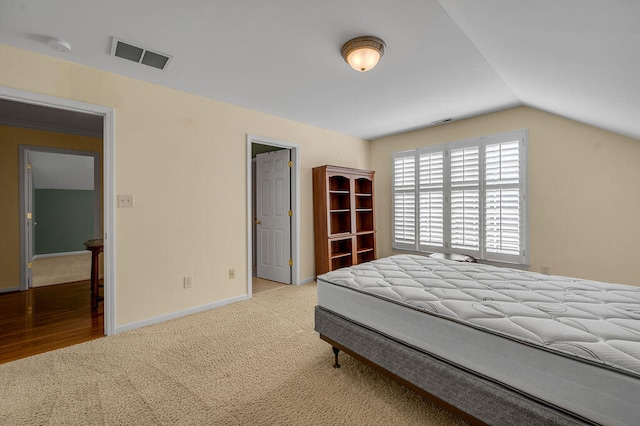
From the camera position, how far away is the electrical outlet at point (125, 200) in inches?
107

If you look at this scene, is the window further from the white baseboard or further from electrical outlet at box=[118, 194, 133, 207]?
electrical outlet at box=[118, 194, 133, 207]

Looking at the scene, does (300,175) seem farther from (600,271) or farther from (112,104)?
(600,271)

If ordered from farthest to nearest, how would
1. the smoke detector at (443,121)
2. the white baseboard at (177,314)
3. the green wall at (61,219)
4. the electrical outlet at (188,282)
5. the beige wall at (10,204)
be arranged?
1. the green wall at (61,219)
2. the smoke detector at (443,121)
3. the beige wall at (10,204)
4. the electrical outlet at (188,282)
5. the white baseboard at (177,314)

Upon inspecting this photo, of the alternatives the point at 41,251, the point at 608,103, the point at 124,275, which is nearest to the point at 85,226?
the point at 41,251

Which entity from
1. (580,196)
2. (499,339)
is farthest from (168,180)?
(580,196)

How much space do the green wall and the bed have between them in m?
7.94

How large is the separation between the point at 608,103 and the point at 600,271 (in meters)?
1.97

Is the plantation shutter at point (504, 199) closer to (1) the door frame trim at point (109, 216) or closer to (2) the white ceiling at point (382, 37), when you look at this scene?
(2) the white ceiling at point (382, 37)

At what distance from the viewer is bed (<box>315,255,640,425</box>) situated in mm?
1046

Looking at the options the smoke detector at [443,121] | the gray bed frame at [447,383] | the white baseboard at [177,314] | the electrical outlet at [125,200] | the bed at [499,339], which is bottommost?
the white baseboard at [177,314]

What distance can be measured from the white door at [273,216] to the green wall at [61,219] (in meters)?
5.56

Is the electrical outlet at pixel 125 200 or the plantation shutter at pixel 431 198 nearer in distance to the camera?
the electrical outlet at pixel 125 200

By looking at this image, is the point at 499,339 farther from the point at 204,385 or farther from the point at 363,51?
the point at 363,51

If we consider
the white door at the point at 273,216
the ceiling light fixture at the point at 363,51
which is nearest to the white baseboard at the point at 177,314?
the white door at the point at 273,216
